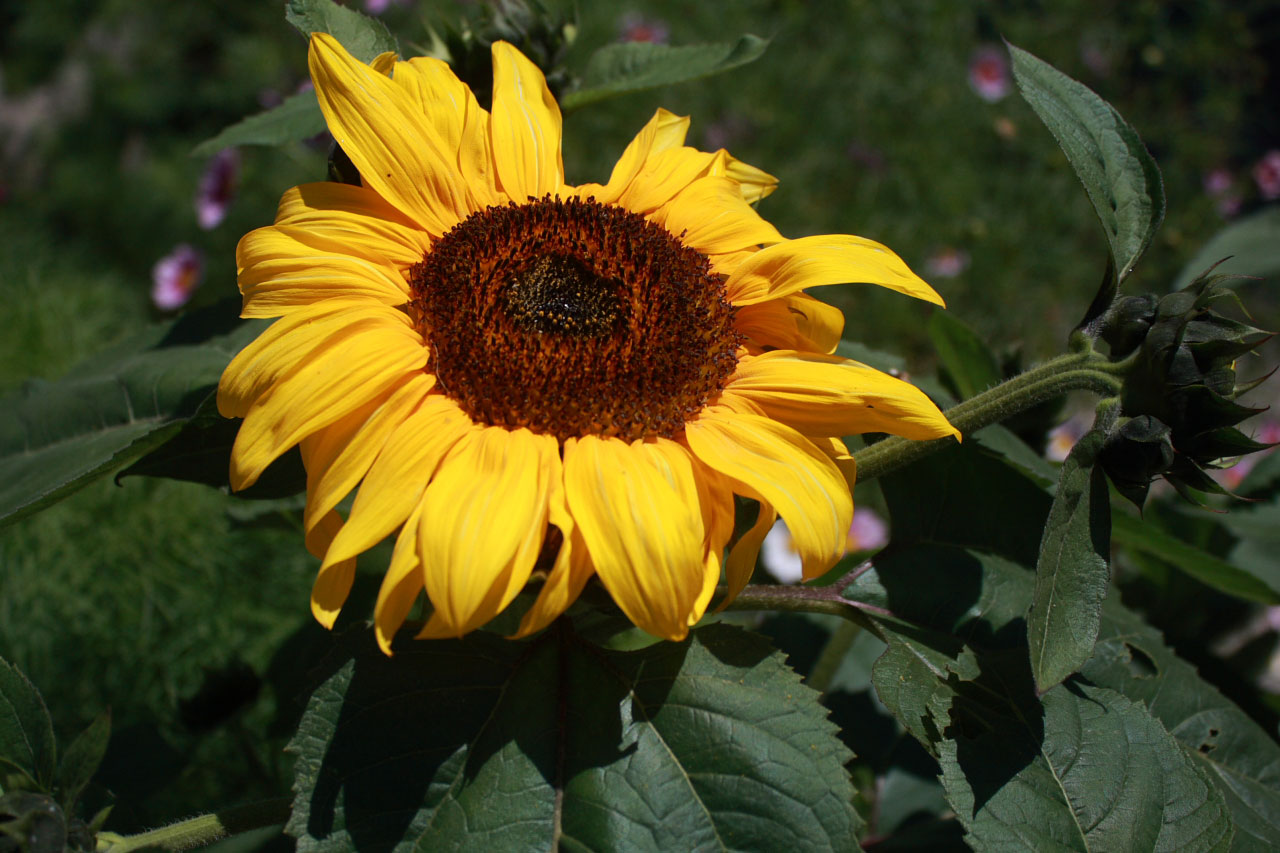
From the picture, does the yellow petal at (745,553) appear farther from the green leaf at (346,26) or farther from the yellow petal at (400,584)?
the green leaf at (346,26)

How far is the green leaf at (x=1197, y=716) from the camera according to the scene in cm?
121

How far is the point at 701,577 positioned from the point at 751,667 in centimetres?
18

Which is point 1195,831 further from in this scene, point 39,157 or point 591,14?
point 39,157

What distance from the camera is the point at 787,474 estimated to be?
36.3 inches

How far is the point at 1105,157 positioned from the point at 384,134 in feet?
2.51

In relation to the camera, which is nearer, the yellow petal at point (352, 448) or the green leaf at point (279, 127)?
the yellow petal at point (352, 448)

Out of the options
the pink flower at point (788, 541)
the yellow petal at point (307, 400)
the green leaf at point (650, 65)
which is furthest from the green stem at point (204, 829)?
the pink flower at point (788, 541)

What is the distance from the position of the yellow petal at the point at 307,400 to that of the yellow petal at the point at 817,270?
0.41m

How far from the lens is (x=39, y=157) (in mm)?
4066

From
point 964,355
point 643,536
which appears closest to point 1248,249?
point 964,355

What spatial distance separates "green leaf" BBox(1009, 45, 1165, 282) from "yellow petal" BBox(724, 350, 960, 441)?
0.25 m

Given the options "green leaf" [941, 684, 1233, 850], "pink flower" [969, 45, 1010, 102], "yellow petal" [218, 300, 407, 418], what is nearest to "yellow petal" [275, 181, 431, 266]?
"yellow petal" [218, 300, 407, 418]

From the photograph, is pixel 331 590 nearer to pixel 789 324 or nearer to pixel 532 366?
pixel 532 366

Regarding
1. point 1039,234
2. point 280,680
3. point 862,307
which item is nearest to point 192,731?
point 280,680
